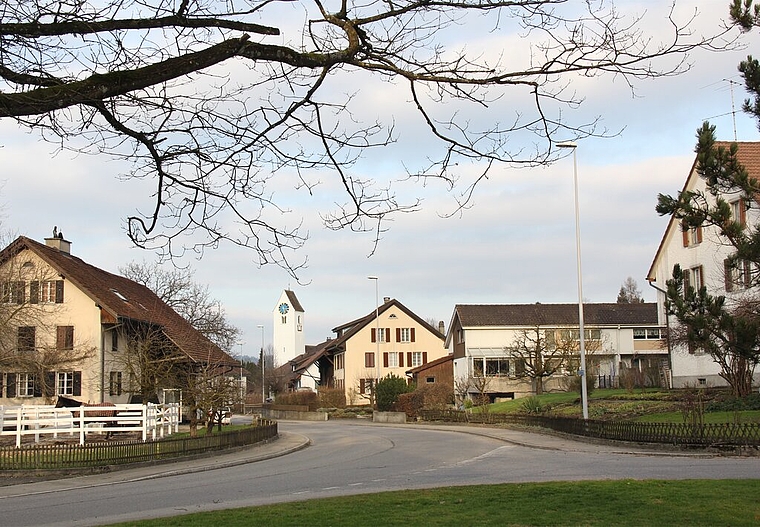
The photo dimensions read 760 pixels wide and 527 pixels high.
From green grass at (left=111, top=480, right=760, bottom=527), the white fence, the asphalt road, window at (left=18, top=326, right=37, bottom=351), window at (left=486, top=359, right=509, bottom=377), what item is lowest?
the asphalt road

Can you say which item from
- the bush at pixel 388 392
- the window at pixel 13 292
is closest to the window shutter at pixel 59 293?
the window at pixel 13 292

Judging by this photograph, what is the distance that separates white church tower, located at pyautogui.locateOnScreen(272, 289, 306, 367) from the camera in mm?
133250

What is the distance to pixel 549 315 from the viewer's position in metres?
73.9

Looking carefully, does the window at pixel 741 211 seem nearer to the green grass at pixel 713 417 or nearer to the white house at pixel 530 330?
the green grass at pixel 713 417

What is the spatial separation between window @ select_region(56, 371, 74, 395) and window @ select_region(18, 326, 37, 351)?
2.15 m

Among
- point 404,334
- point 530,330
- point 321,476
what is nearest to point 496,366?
point 530,330

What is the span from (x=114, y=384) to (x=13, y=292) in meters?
7.81

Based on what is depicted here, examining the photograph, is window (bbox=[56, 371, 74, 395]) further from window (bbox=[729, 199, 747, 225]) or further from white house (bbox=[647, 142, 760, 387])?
window (bbox=[729, 199, 747, 225])

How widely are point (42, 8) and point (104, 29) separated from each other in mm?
516

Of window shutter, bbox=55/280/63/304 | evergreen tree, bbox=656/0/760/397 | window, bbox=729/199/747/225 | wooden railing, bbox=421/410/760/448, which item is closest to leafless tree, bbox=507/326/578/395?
wooden railing, bbox=421/410/760/448

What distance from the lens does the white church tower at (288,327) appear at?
437 feet

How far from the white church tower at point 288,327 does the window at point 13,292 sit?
302 ft

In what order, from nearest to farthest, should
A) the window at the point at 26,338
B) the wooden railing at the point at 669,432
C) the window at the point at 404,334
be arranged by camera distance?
the wooden railing at the point at 669,432
the window at the point at 26,338
the window at the point at 404,334

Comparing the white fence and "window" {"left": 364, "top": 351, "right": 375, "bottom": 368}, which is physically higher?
"window" {"left": 364, "top": 351, "right": 375, "bottom": 368}
